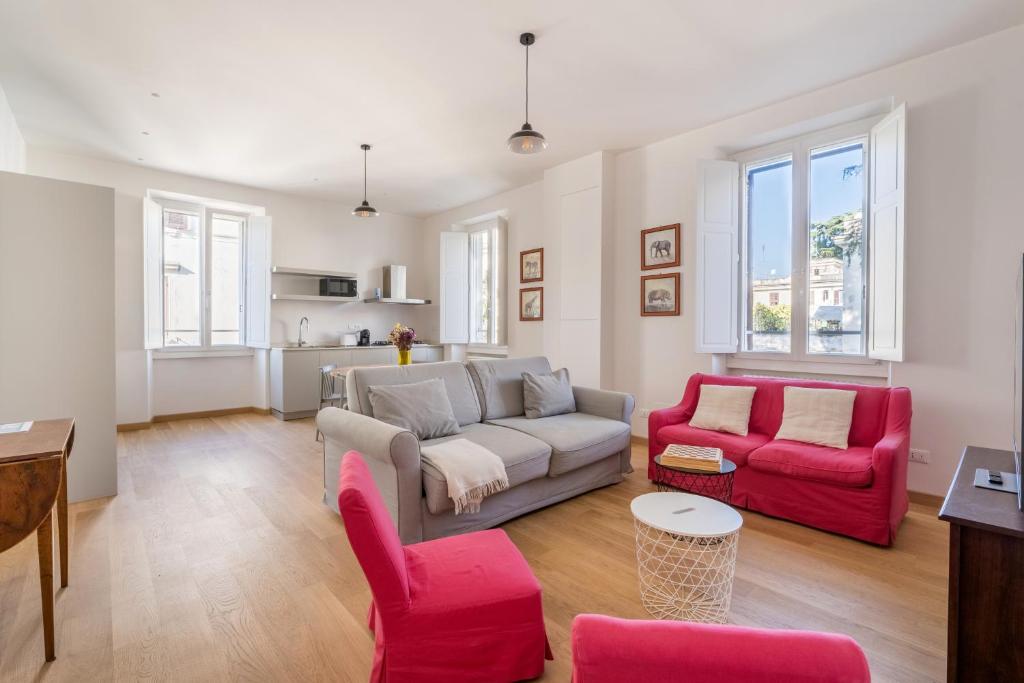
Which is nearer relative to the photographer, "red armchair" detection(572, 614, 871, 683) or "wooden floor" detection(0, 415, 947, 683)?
"red armchair" detection(572, 614, 871, 683)

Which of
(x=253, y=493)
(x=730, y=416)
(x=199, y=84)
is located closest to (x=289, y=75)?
(x=199, y=84)

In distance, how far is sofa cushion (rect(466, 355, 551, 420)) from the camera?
366 cm

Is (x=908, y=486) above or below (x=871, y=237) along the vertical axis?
below

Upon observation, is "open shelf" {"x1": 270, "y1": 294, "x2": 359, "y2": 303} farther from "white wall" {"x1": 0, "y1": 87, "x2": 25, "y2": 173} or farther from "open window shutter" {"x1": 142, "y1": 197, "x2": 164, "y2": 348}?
"white wall" {"x1": 0, "y1": 87, "x2": 25, "y2": 173}

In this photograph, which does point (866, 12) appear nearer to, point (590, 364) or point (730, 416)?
point (730, 416)

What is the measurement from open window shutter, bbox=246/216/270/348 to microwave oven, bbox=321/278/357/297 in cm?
87

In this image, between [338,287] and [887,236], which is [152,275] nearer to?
[338,287]

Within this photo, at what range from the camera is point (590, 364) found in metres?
5.07

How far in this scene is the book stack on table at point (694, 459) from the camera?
2.53m

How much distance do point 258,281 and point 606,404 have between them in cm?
492

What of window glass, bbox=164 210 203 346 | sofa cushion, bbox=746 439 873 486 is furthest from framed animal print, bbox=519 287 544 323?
Answer: window glass, bbox=164 210 203 346

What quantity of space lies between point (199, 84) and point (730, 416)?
480 cm

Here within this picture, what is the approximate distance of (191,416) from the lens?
6086mm

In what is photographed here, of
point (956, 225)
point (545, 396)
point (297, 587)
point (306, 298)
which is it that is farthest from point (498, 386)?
point (306, 298)
